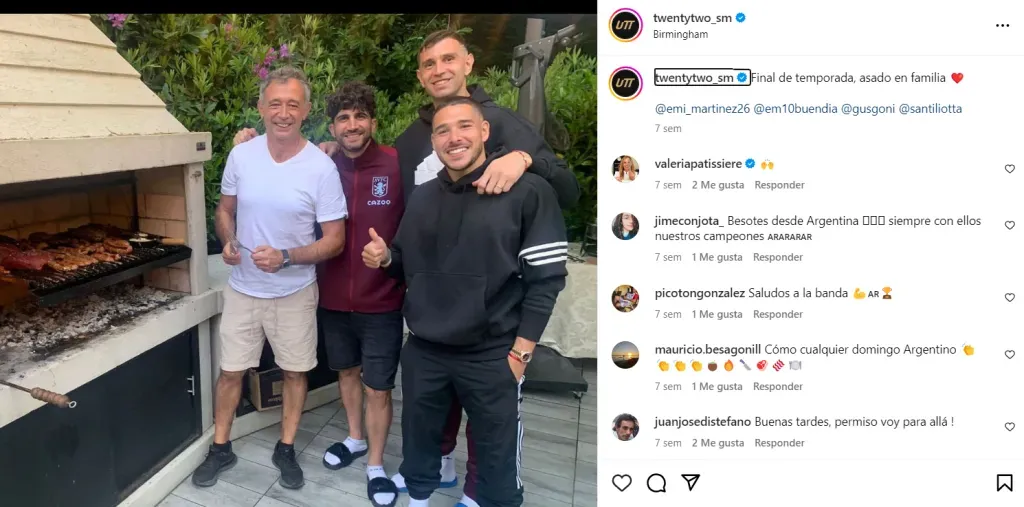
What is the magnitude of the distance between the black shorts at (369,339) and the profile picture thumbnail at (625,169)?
0.82 metres

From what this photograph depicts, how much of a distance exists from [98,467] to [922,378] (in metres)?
1.53

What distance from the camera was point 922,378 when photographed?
863 millimetres

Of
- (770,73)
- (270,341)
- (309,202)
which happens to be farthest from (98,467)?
(770,73)

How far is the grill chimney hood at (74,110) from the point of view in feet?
3.68

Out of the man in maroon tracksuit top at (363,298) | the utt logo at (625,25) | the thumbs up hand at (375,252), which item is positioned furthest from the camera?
the man in maroon tracksuit top at (363,298)

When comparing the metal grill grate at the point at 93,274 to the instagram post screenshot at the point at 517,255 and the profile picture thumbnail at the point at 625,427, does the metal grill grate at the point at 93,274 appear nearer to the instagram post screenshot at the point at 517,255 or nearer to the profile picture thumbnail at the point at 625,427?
the instagram post screenshot at the point at 517,255

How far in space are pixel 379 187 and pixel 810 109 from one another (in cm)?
83

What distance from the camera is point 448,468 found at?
1.34 m

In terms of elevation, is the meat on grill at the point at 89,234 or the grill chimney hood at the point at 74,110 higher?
the grill chimney hood at the point at 74,110

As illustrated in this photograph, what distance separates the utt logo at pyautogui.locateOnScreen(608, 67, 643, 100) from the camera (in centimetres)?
80

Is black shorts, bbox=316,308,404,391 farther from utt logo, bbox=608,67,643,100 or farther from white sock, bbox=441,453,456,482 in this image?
utt logo, bbox=608,67,643,100

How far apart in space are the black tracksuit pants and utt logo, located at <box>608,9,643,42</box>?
0.66m

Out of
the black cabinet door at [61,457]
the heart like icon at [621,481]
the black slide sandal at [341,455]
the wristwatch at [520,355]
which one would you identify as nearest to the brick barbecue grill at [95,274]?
the black cabinet door at [61,457]

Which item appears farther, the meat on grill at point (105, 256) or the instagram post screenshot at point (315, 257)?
the meat on grill at point (105, 256)
